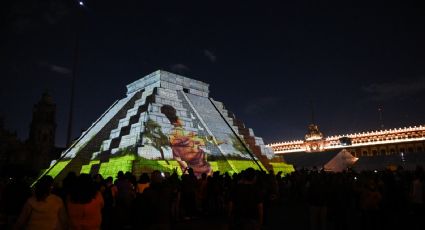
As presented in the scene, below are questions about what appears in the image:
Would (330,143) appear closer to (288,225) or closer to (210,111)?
(210,111)

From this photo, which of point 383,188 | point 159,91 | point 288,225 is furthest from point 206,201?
point 159,91

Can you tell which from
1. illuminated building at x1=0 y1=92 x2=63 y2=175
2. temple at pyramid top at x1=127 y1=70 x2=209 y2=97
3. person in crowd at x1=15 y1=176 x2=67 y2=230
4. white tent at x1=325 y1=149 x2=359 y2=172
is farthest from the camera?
illuminated building at x1=0 y1=92 x2=63 y2=175

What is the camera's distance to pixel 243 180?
7.44 m

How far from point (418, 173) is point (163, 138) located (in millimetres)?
17438

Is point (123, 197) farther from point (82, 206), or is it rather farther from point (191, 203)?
point (82, 206)

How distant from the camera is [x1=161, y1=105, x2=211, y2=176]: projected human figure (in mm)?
25047

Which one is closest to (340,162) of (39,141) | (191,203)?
(191,203)

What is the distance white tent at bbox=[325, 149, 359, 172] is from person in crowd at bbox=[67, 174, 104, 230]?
128 ft

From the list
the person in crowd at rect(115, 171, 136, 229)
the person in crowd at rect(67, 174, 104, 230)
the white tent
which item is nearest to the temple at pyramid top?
the white tent

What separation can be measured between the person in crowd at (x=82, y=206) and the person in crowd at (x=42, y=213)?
0.58ft

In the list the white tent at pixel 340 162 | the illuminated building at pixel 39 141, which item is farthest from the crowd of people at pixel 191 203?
the illuminated building at pixel 39 141

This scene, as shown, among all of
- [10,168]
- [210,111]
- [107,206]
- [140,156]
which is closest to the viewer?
[107,206]

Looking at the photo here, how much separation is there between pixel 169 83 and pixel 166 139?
991 cm

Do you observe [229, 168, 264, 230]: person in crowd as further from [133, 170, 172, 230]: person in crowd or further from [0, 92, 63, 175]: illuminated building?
[0, 92, 63, 175]: illuminated building
